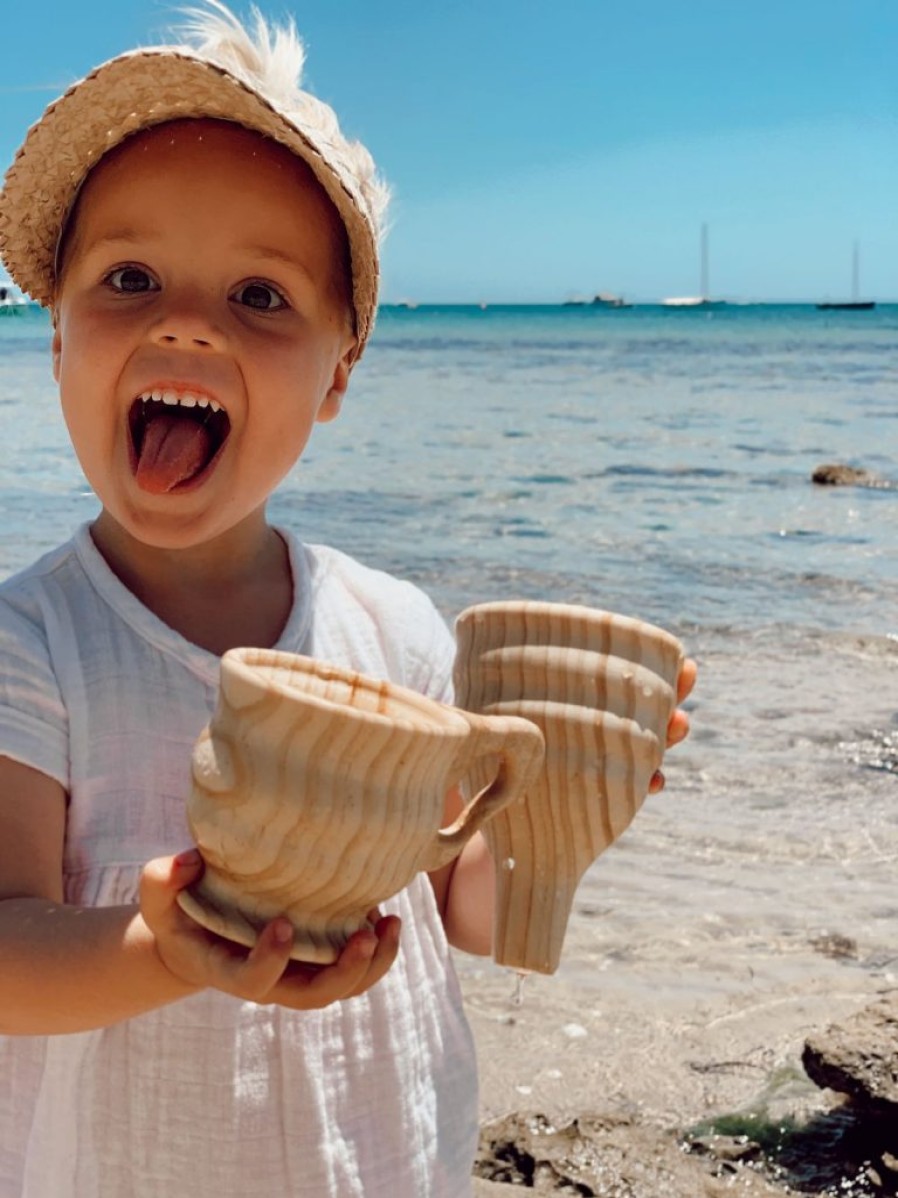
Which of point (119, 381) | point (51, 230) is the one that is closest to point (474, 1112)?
point (119, 381)

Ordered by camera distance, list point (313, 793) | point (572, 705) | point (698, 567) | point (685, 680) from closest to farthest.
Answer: point (313, 793), point (572, 705), point (685, 680), point (698, 567)

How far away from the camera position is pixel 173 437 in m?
1.43

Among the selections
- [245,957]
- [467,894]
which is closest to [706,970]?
[467,894]

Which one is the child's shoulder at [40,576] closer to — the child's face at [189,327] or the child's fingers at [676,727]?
the child's face at [189,327]

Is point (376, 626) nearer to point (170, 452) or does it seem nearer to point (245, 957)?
point (170, 452)

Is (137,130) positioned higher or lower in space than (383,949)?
higher

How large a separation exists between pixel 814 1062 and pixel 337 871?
1.88 meters

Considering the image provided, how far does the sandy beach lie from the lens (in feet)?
8.79

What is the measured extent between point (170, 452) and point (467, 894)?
63cm

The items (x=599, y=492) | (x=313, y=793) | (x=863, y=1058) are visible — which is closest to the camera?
(x=313, y=793)

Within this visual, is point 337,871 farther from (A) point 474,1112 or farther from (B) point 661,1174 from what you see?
(B) point 661,1174

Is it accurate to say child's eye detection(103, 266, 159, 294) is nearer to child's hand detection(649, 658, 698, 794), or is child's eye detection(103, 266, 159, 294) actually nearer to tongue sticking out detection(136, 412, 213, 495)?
tongue sticking out detection(136, 412, 213, 495)

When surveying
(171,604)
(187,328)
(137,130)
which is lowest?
(171,604)

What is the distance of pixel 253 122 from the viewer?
1.46 metres
